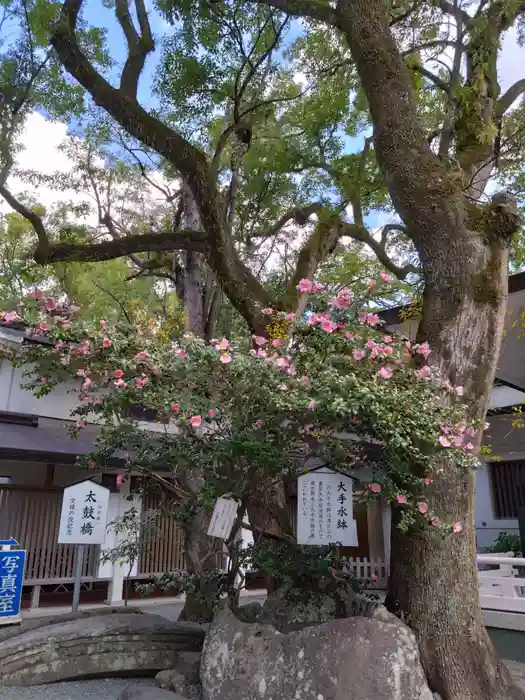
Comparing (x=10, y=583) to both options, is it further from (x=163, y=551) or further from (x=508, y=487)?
(x=508, y=487)

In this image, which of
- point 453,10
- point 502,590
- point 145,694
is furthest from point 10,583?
point 453,10

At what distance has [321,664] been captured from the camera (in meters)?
4.10

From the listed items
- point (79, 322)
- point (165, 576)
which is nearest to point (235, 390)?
point (79, 322)

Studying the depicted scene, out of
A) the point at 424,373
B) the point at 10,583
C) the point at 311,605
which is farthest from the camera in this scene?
the point at 10,583

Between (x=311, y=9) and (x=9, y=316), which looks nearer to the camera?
(x=9, y=316)

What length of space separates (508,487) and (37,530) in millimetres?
11121

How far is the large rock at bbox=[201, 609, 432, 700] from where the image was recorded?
3.98 meters

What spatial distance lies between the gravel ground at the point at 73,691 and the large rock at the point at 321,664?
0.87 metres

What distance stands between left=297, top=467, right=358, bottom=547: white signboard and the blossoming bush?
0.17 metres

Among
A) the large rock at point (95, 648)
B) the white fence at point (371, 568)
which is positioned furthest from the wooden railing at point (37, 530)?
the white fence at point (371, 568)

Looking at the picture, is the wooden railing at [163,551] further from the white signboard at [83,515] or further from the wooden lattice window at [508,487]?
the wooden lattice window at [508,487]

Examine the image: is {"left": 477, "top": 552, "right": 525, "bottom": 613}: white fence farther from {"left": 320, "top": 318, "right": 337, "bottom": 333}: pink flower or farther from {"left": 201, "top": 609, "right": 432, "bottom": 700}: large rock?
{"left": 320, "top": 318, "right": 337, "bottom": 333}: pink flower

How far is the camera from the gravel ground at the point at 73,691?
4383mm

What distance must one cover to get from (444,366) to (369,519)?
9.33 metres
